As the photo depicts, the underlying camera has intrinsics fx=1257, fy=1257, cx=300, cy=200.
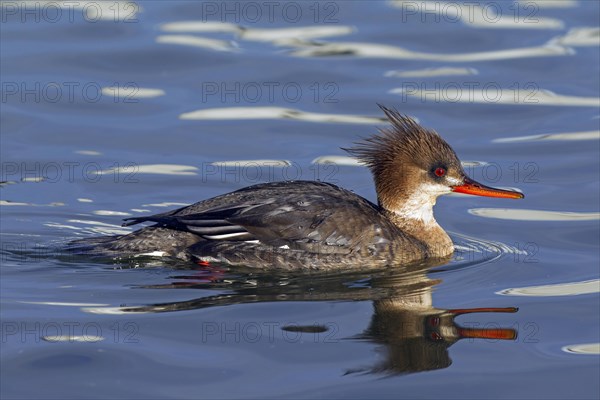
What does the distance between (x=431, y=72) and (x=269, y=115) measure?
9.09ft

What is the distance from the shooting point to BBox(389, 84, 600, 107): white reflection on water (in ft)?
52.7

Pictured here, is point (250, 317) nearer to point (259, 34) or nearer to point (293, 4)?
point (259, 34)

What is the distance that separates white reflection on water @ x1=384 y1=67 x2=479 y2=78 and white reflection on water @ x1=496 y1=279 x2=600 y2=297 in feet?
22.8

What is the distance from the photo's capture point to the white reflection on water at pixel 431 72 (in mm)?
17031

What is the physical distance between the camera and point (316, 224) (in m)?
11.0

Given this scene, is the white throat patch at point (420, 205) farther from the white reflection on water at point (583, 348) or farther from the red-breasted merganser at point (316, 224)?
the white reflection on water at point (583, 348)

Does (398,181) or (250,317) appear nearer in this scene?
(250,317)

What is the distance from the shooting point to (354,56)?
698 inches

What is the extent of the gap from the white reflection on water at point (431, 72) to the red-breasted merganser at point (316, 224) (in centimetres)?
571

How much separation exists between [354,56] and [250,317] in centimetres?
886

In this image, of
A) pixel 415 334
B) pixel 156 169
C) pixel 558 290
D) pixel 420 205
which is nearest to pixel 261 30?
pixel 156 169

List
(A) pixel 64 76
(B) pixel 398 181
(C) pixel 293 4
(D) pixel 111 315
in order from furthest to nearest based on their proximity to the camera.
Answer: (C) pixel 293 4 → (A) pixel 64 76 → (B) pixel 398 181 → (D) pixel 111 315

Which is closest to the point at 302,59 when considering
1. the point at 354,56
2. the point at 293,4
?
the point at 354,56

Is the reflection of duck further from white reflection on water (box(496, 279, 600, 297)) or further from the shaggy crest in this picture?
the shaggy crest
